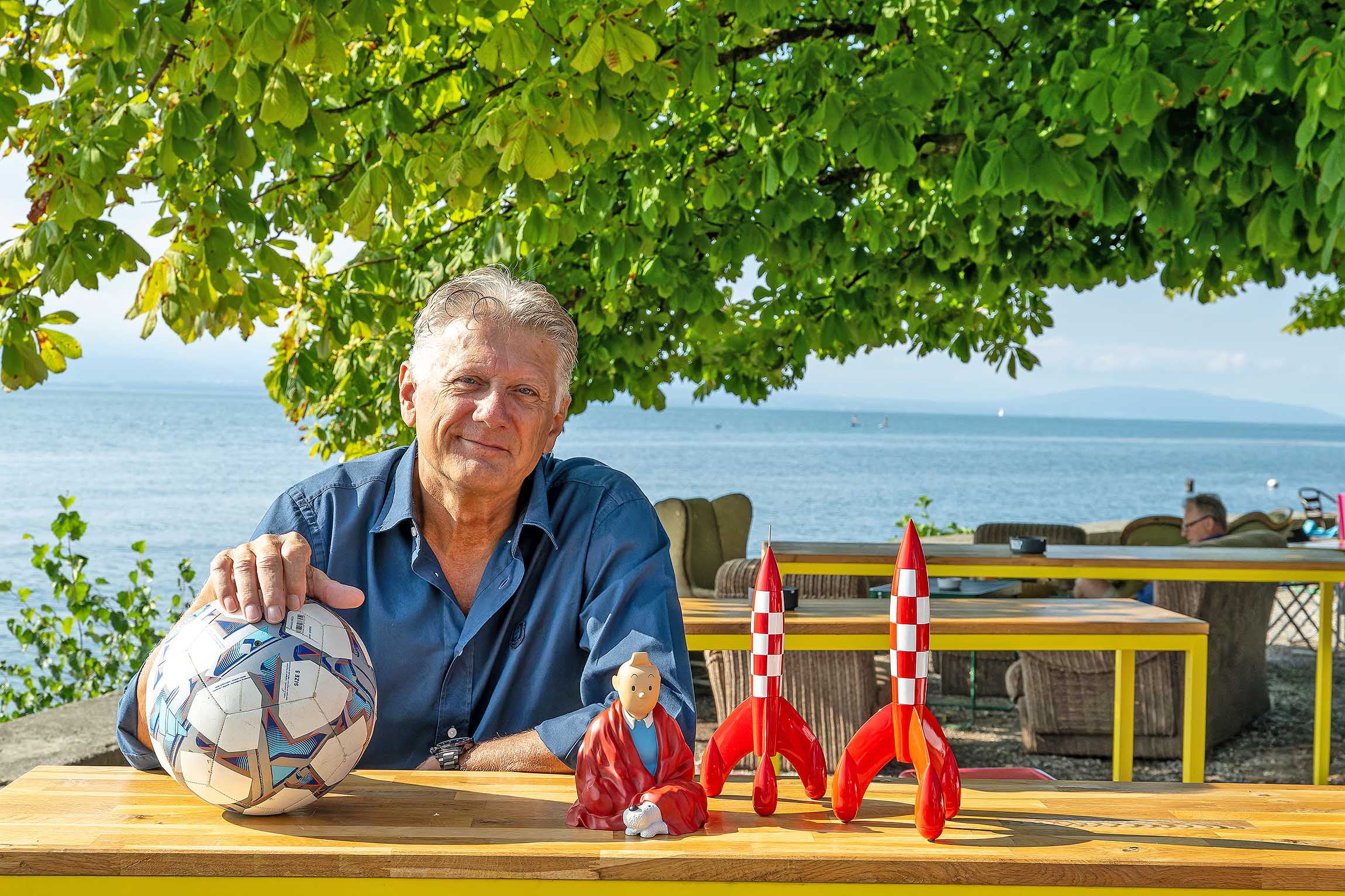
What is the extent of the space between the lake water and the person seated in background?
27.1 feet

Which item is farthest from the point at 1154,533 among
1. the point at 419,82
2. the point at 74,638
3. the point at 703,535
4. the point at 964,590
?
the point at 74,638

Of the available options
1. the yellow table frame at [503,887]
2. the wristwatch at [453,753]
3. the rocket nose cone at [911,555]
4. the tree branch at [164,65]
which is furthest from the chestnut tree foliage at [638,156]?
the yellow table frame at [503,887]

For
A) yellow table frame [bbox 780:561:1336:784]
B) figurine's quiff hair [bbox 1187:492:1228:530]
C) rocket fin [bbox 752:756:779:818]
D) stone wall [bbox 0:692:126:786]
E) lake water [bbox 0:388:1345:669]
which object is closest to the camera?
rocket fin [bbox 752:756:779:818]

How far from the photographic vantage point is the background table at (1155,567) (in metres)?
5.54

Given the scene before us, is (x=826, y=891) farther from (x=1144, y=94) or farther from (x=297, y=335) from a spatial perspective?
(x=297, y=335)

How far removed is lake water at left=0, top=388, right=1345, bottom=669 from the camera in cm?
2895

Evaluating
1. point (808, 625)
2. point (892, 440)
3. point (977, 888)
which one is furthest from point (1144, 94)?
point (892, 440)

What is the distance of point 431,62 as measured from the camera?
6562 mm

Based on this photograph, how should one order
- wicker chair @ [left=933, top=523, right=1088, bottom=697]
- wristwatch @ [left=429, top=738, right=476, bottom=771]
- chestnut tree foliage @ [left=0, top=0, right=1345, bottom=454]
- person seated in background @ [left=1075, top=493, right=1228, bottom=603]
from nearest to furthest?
wristwatch @ [left=429, top=738, right=476, bottom=771] → chestnut tree foliage @ [left=0, top=0, right=1345, bottom=454] → person seated in background @ [left=1075, top=493, right=1228, bottom=603] → wicker chair @ [left=933, top=523, right=1088, bottom=697]

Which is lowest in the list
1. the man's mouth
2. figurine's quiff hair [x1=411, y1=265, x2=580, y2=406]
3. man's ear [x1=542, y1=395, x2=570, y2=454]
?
the man's mouth

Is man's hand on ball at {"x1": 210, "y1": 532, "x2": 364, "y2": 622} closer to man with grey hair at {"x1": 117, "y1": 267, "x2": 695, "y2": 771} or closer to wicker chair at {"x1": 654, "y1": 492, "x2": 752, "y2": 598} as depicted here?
man with grey hair at {"x1": 117, "y1": 267, "x2": 695, "y2": 771}

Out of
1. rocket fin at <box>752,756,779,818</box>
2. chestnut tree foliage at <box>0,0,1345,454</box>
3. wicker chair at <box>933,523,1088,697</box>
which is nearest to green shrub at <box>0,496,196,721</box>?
chestnut tree foliage at <box>0,0,1345,454</box>

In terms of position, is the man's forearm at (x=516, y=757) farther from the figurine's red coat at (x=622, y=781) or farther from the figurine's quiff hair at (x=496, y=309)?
the figurine's quiff hair at (x=496, y=309)

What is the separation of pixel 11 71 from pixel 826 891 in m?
4.37
